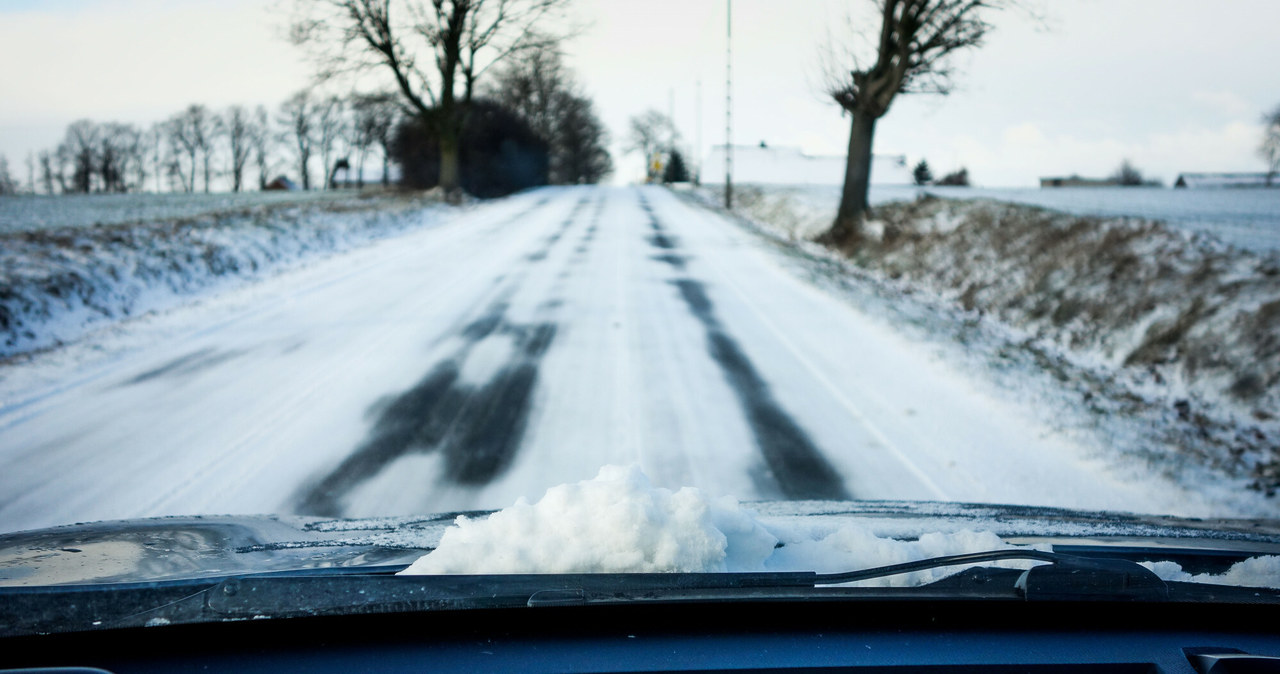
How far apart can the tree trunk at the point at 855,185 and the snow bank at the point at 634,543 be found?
53.1 feet

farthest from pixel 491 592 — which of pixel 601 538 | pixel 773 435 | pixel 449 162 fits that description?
pixel 449 162

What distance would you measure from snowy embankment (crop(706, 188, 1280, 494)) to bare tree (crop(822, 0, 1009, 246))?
125 inches

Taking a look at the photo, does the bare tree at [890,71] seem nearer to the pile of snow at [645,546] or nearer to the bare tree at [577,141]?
the pile of snow at [645,546]

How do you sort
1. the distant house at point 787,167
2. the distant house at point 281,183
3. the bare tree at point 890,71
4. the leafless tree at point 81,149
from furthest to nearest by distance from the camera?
the distant house at point 281,183 → the leafless tree at point 81,149 → the distant house at point 787,167 → the bare tree at point 890,71

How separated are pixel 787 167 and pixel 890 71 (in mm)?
72182

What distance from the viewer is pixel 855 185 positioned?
18.0m

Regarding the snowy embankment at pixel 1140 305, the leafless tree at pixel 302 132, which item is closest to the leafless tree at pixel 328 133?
the leafless tree at pixel 302 132

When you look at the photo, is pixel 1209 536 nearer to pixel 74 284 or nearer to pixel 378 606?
pixel 378 606

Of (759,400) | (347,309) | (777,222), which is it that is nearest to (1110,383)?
(759,400)

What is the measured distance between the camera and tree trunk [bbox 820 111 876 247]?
57.7ft

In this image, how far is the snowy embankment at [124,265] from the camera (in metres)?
8.50

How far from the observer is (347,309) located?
9828 millimetres

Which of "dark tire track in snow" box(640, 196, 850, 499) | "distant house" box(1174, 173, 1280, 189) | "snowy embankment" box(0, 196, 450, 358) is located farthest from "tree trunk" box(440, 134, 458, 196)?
"distant house" box(1174, 173, 1280, 189)

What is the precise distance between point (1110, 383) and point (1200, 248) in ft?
10.2
